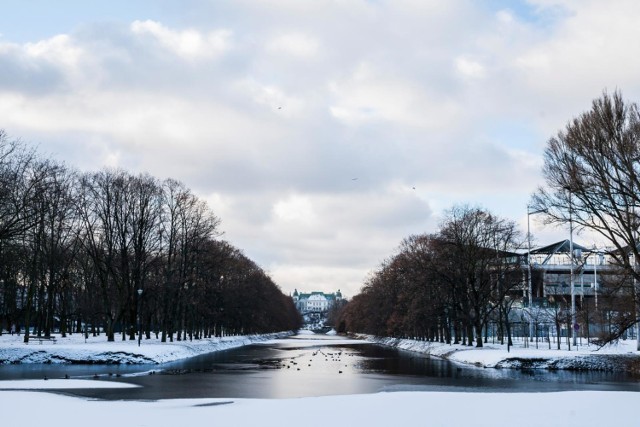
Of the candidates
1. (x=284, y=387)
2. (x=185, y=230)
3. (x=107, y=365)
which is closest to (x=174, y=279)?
(x=185, y=230)

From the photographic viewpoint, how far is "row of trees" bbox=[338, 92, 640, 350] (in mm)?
34375

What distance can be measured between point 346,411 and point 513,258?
5663cm

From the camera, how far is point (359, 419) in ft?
64.4

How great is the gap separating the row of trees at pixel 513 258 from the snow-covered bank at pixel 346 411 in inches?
495

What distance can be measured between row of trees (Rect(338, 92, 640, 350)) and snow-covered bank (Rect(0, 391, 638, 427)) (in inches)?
495

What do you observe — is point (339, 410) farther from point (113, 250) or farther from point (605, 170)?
point (113, 250)

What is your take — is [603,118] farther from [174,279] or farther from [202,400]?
[174,279]

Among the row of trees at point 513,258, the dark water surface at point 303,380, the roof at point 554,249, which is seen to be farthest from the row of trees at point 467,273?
the roof at point 554,249

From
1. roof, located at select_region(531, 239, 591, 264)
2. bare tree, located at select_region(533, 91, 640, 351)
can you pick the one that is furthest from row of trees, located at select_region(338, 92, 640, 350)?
roof, located at select_region(531, 239, 591, 264)

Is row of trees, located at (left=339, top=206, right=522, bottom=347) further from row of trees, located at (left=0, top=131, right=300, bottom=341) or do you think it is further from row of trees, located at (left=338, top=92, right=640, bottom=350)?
row of trees, located at (left=0, top=131, right=300, bottom=341)

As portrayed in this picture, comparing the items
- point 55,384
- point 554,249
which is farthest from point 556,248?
point 55,384

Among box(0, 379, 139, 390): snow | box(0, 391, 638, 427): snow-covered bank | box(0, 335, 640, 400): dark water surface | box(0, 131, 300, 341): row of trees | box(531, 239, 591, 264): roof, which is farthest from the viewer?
box(531, 239, 591, 264): roof

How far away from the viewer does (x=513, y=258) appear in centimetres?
7388

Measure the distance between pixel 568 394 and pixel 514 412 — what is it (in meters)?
6.53
